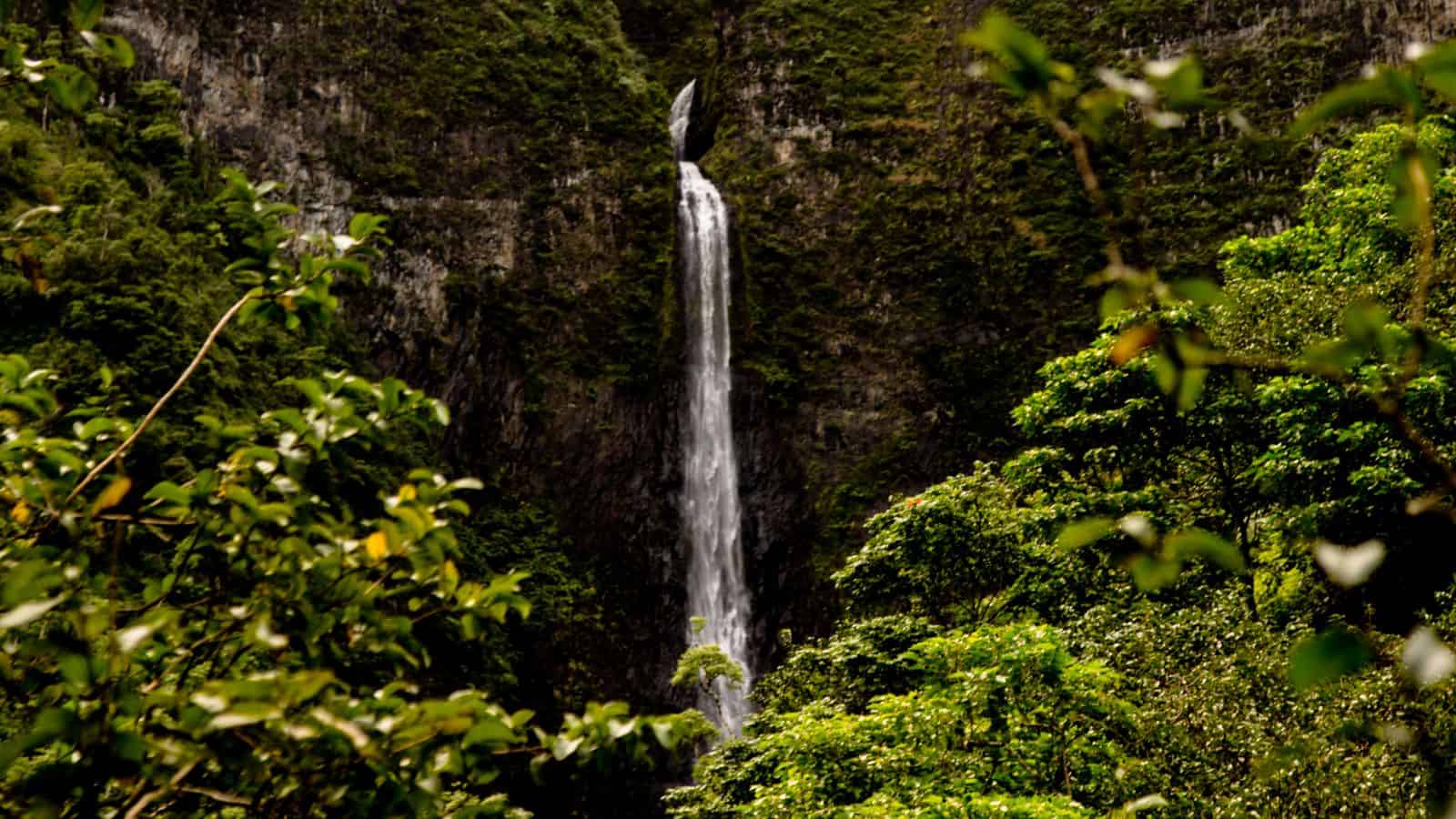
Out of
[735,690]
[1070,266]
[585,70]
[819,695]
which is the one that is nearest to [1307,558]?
[819,695]

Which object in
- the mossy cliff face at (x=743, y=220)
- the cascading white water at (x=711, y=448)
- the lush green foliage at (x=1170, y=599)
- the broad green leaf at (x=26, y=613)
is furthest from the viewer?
the mossy cliff face at (x=743, y=220)

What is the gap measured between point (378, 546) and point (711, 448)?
18.6 metres

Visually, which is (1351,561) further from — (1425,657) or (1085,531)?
(1085,531)

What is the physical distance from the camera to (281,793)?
5.75ft

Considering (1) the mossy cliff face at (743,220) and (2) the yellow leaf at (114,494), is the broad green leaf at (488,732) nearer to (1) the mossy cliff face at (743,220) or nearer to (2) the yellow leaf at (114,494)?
(2) the yellow leaf at (114,494)

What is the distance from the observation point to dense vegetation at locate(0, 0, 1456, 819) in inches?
58.2

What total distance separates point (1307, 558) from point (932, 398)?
1224 cm

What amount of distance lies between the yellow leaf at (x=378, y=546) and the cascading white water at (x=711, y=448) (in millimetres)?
15910

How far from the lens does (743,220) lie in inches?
871

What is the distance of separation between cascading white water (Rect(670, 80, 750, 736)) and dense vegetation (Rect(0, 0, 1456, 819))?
2.38 feet

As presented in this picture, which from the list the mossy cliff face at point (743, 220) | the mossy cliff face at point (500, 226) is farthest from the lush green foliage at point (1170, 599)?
the mossy cliff face at point (500, 226)

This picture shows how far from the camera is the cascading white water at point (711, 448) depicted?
62.5ft

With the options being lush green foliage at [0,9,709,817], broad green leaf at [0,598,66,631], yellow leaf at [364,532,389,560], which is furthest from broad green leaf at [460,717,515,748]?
broad green leaf at [0,598,66,631]

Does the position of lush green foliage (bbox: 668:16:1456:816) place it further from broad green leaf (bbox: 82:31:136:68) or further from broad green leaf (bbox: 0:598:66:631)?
broad green leaf (bbox: 82:31:136:68)
